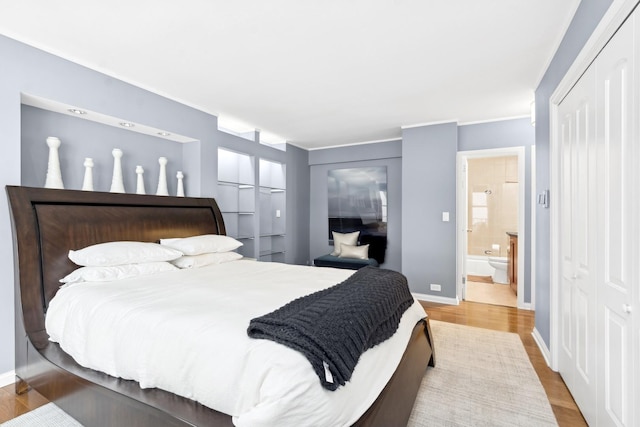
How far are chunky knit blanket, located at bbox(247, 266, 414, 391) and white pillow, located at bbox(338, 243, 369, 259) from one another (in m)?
3.09

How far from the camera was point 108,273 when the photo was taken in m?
2.26

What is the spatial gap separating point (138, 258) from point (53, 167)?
1.04 m

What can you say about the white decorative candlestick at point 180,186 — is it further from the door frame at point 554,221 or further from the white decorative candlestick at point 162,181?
the door frame at point 554,221

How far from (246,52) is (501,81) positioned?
8.01ft

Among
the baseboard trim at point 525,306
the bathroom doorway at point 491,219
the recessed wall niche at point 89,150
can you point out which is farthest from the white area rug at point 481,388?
the recessed wall niche at point 89,150

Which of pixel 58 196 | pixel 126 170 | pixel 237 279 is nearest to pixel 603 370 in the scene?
pixel 237 279

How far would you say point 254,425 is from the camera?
1043 mm

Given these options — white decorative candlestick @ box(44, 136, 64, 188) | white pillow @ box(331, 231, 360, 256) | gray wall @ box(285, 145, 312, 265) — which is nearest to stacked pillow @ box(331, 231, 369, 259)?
white pillow @ box(331, 231, 360, 256)

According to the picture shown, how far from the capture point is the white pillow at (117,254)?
2.27 metres

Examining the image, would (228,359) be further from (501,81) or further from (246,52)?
(501,81)

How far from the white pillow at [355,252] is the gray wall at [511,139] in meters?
2.09

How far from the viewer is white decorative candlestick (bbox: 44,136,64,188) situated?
2498 mm

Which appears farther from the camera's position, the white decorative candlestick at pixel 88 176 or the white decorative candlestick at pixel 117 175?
the white decorative candlestick at pixel 117 175

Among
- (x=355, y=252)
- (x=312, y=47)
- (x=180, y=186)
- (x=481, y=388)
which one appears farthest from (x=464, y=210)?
(x=180, y=186)
